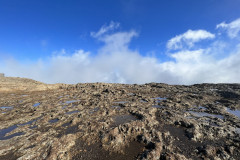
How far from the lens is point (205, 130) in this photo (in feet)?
53.9

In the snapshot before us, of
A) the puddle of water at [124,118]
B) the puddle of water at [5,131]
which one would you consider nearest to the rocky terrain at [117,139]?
the puddle of water at [5,131]

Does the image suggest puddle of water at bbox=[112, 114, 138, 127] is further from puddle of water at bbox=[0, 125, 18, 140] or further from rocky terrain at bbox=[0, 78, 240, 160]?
puddle of water at bbox=[0, 125, 18, 140]

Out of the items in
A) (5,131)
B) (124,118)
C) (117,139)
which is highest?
(124,118)

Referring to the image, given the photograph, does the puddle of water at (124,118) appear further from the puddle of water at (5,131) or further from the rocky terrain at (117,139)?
the puddle of water at (5,131)

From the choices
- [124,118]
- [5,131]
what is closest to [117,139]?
[124,118]

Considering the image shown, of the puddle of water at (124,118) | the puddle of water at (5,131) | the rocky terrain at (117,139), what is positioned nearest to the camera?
the rocky terrain at (117,139)

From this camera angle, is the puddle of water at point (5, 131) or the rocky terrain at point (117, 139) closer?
the rocky terrain at point (117, 139)

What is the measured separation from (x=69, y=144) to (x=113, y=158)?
18.4ft

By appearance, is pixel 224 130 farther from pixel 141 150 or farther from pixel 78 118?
pixel 78 118

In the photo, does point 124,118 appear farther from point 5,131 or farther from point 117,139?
point 5,131

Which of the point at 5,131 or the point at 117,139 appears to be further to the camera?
the point at 5,131

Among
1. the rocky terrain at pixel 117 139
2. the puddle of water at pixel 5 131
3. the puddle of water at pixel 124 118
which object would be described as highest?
the puddle of water at pixel 124 118

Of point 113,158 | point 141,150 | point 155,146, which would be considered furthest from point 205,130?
point 113,158

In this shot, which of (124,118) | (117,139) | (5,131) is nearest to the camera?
(117,139)
